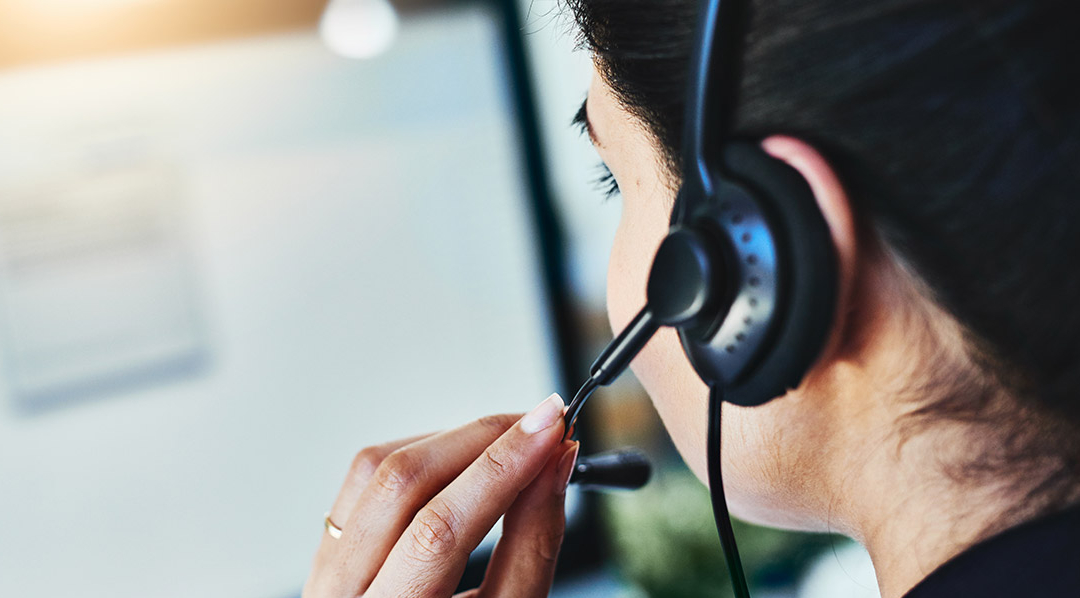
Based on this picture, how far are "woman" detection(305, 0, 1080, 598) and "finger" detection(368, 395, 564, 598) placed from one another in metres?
0.08

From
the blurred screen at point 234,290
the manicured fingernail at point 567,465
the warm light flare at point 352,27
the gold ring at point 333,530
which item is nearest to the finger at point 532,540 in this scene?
the manicured fingernail at point 567,465

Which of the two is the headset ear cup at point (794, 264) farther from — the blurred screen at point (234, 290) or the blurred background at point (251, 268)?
the blurred screen at point (234, 290)

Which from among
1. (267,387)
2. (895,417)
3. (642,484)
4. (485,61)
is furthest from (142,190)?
(895,417)

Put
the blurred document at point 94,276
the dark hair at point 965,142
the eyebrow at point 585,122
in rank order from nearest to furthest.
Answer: the dark hair at point 965,142
the eyebrow at point 585,122
the blurred document at point 94,276

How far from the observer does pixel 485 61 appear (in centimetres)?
76

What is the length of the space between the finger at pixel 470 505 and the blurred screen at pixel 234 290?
9.0 inches

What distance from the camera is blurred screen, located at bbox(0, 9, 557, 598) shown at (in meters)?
0.59

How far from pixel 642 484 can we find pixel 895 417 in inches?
9.5

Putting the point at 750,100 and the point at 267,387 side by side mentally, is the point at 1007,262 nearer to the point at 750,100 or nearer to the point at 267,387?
the point at 750,100

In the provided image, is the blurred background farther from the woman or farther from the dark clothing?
the dark clothing

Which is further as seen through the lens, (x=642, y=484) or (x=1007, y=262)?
(x=642, y=484)

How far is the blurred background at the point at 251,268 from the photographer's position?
23.2 inches

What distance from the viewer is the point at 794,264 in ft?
1.05

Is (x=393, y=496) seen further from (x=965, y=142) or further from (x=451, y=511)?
(x=965, y=142)
